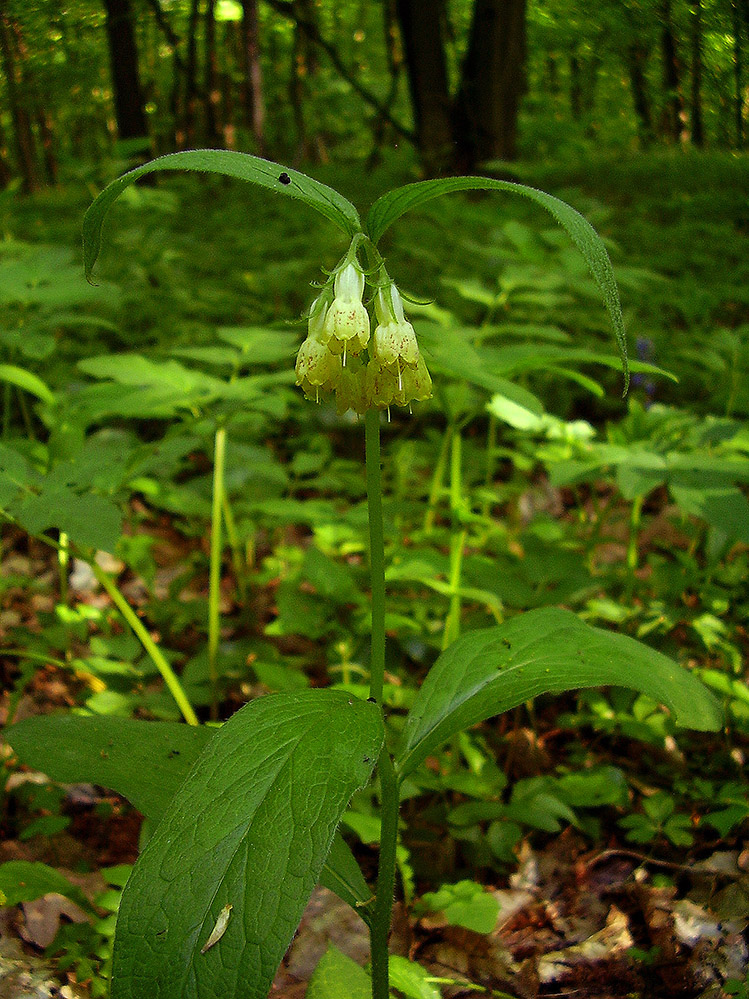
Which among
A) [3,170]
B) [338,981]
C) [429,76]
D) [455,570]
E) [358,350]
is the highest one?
[429,76]

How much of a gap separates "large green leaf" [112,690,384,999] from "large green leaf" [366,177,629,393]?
611 millimetres

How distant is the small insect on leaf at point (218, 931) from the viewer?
2.68 ft

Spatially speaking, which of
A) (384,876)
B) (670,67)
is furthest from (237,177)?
(670,67)

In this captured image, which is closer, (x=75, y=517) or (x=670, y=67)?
(x=75, y=517)

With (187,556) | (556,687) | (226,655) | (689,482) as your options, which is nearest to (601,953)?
(556,687)

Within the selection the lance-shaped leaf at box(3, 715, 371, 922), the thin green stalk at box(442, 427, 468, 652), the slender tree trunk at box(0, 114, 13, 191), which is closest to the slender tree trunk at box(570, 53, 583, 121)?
the slender tree trunk at box(0, 114, 13, 191)

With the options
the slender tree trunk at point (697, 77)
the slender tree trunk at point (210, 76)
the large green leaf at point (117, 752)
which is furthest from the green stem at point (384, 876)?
the slender tree trunk at point (210, 76)

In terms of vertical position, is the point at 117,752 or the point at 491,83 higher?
the point at 491,83

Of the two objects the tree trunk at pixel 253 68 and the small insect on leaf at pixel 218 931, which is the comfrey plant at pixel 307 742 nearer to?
the small insect on leaf at pixel 218 931

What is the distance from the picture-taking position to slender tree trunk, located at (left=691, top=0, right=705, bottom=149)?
364 cm

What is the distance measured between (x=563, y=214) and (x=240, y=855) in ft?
2.81

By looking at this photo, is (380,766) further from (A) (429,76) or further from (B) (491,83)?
(A) (429,76)

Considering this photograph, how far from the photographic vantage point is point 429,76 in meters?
6.34

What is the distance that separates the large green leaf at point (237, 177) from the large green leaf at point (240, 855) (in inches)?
26.2
